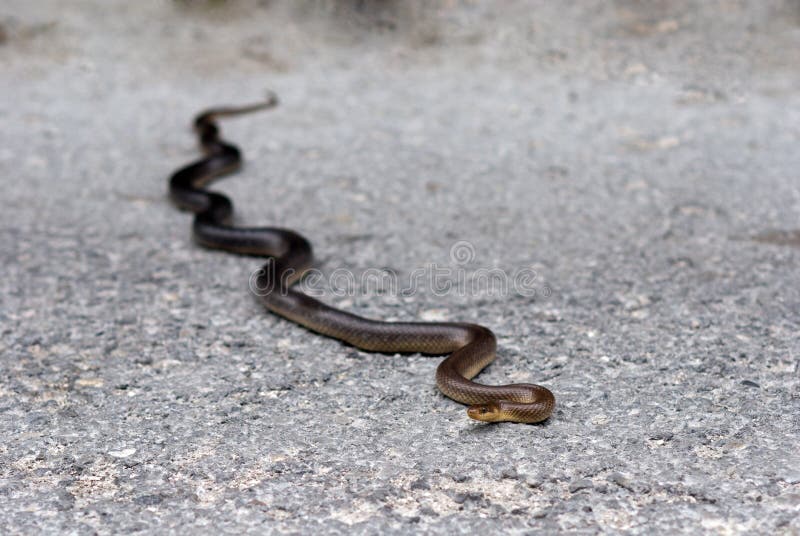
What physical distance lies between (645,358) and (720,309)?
83cm

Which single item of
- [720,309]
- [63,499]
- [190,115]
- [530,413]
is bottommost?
[63,499]

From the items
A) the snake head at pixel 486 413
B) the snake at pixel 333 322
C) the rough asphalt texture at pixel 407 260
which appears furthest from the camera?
the snake at pixel 333 322

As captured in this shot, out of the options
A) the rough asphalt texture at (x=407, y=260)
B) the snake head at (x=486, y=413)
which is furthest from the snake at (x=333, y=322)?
the rough asphalt texture at (x=407, y=260)

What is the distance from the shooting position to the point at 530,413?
13.7 feet

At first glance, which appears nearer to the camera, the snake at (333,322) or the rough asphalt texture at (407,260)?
the rough asphalt texture at (407,260)

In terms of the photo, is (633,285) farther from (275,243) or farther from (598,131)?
(598,131)

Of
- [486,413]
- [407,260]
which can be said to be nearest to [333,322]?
[407,260]

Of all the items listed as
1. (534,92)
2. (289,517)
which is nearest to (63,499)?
(289,517)

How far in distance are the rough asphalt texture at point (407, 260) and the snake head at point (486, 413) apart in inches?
4.0

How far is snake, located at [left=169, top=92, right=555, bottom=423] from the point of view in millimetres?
4336

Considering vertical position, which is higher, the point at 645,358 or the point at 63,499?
the point at 645,358

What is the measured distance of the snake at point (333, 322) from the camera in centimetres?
434

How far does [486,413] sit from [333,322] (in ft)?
4.51

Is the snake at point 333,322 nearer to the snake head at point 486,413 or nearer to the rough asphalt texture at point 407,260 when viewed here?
the snake head at point 486,413
